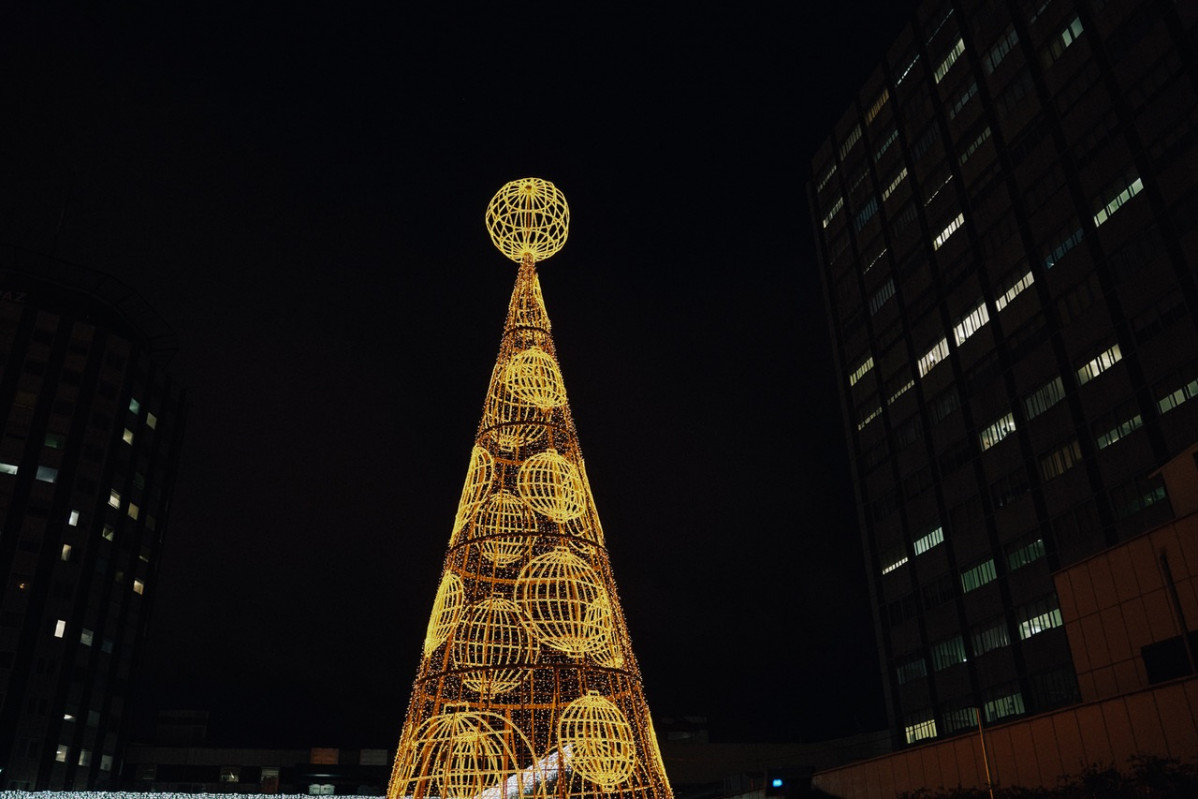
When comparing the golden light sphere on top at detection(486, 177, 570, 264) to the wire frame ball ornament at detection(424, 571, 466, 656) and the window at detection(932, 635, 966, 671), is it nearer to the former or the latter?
the wire frame ball ornament at detection(424, 571, 466, 656)

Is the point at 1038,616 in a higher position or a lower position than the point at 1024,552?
lower

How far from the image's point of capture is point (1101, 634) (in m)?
24.5

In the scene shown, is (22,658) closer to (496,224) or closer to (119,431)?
(119,431)

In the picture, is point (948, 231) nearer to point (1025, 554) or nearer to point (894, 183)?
point (894, 183)

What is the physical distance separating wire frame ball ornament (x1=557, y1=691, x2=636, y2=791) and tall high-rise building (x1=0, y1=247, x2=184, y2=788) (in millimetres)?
59437

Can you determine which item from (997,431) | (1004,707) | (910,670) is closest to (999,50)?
(997,431)

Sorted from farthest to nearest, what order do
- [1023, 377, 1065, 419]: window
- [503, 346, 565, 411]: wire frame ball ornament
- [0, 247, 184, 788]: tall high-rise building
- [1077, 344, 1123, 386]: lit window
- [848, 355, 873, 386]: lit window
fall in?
[848, 355, 873, 386]: lit window, [0, 247, 184, 788]: tall high-rise building, [1023, 377, 1065, 419]: window, [1077, 344, 1123, 386]: lit window, [503, 346, 565, 411]: wire frame ball ornament

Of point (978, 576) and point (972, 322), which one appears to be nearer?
point (978, 576)

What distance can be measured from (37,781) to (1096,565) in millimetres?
67929

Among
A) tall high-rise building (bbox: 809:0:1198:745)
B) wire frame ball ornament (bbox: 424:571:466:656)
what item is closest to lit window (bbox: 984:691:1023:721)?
tall high-rise building (bbox: 809:0:1198:745)

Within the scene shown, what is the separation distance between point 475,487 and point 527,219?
753 centimetres

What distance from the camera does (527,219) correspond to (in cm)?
2509

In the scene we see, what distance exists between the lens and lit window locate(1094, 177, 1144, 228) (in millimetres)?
47469

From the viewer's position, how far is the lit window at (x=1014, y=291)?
54969 millimetres
